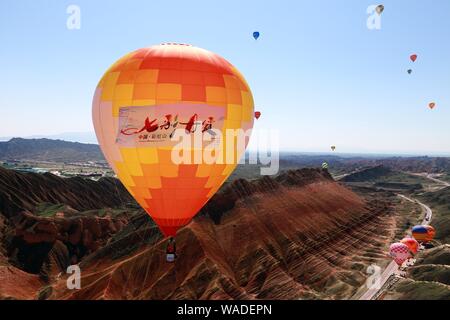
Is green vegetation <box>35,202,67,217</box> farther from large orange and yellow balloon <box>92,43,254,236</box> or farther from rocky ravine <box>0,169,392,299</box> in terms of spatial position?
large orange and yellow balloon <box>92,43,254,236</box>

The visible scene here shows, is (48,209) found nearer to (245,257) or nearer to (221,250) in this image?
(221,250)

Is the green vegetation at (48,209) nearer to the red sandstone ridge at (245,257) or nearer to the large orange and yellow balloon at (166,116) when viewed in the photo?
the red sandstone ridge at (245,257)

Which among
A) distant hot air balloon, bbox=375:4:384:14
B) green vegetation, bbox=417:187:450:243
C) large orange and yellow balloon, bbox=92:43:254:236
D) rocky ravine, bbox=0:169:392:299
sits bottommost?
green vegetation, bbox=417:187:450:243

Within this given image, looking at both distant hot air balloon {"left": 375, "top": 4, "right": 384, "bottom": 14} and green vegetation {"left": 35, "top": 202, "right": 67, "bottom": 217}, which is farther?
green vegetation {"left": 35, "top": 202, "right": 67, "bottom": 217}

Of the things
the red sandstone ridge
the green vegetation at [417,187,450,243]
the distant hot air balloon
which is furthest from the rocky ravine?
the distant hot air balloon

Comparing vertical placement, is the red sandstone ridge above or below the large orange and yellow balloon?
below
